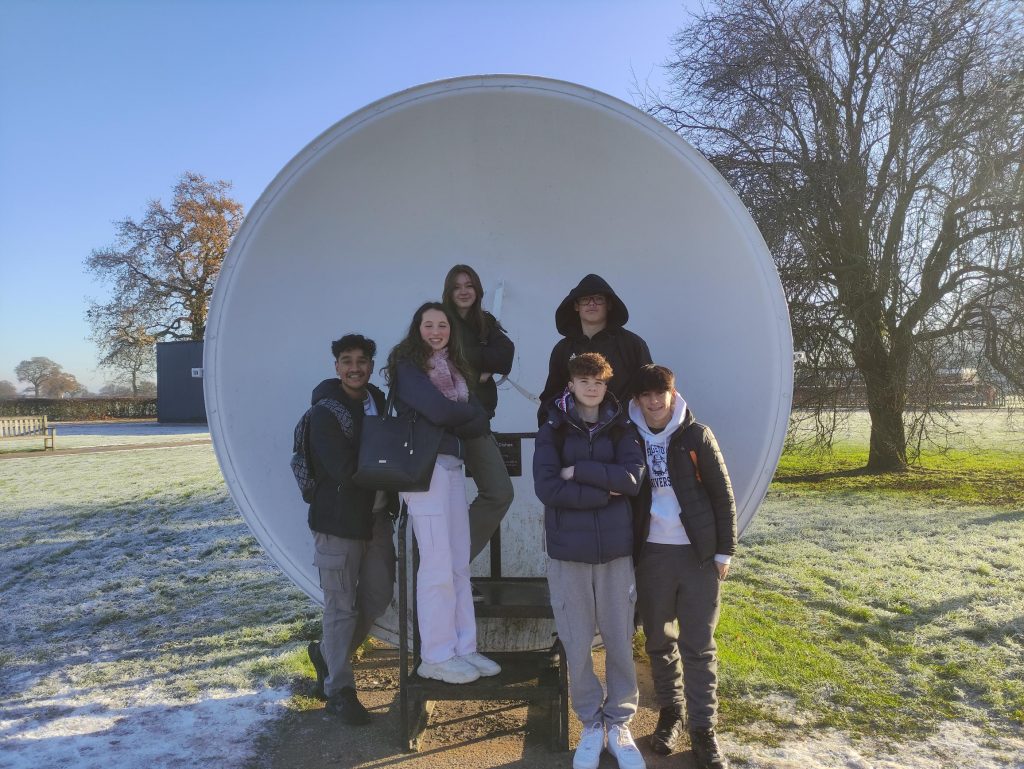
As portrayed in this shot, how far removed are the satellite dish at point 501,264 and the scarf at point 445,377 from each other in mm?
723

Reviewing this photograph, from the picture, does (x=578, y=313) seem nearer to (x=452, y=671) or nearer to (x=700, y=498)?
(x=700, y=498)

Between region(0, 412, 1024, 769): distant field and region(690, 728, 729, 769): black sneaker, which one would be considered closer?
region(690, 728, 729, 769): black sneaker

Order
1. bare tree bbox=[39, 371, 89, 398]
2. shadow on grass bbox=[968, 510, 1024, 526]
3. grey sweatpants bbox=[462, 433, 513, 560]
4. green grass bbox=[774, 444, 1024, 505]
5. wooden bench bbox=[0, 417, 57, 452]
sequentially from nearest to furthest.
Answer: grey sweatpants bbox=[462, 433, 513, 560], shadow on grass bbox=[968, 510, 1024, 526], green grass bbox=[774, 444, 1024, 505], wooden bench bbox=[0, 417, 57, 452], bare tree bbox=[39, 371, 89, 398]

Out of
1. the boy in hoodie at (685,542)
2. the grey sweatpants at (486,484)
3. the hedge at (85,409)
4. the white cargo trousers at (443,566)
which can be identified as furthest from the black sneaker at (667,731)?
the hedge at (85,409)

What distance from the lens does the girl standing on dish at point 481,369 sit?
2902 millimetres

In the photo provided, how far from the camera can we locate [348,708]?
114 inches

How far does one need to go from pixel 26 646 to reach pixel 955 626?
489 centimetres

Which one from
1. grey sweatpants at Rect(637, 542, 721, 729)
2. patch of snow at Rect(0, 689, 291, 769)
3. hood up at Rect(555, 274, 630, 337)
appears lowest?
patch of snow at Rect(0, 689, 291, 769)

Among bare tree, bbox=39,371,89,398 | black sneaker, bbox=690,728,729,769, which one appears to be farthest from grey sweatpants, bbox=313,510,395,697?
bare tree, bbox=39,371,89,398

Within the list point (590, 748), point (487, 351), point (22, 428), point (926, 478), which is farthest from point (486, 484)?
point (22, 428)

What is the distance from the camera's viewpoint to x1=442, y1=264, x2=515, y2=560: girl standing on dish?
2902 mm

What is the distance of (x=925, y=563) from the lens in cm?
514

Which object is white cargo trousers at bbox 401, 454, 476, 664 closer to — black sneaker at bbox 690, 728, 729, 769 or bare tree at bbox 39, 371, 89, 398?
black sneaker at bbox 690, 728, 729, 769

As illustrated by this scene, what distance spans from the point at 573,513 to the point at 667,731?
0.91m
